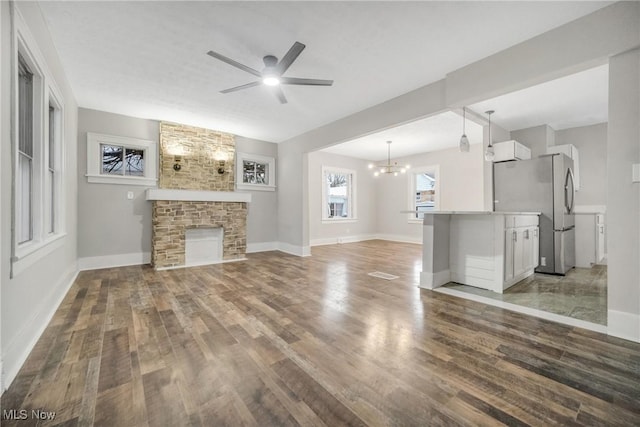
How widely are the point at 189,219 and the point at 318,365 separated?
166 inches

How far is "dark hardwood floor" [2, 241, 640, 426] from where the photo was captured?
136cm

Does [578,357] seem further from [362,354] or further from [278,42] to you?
[278,42]

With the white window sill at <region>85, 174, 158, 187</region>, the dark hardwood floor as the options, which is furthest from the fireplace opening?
the dark hardwood floor

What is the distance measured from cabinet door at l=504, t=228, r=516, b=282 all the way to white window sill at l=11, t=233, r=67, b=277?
4610 mm

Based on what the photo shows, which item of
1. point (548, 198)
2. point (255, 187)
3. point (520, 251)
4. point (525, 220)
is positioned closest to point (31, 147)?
point (255, 187)

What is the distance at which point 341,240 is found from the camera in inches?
327

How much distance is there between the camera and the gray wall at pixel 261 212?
6391mm

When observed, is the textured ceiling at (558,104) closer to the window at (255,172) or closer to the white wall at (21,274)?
the window at (255,172)

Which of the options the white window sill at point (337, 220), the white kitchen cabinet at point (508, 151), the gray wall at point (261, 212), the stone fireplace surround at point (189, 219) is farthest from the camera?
the white window sill at point (337, 220)

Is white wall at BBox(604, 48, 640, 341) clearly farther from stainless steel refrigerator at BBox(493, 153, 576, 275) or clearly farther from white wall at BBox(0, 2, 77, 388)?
white wall at BBox(0, 2, 77, 388)

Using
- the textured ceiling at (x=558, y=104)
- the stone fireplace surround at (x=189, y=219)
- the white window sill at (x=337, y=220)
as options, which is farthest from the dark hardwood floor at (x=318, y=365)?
the white window sill at (x=337, y=220)

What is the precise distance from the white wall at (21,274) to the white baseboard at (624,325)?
4.29 metres

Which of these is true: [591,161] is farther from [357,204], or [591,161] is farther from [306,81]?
[306,81]

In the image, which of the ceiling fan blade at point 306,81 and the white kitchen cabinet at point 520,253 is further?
the white kitchen cabinet at point 520,253
